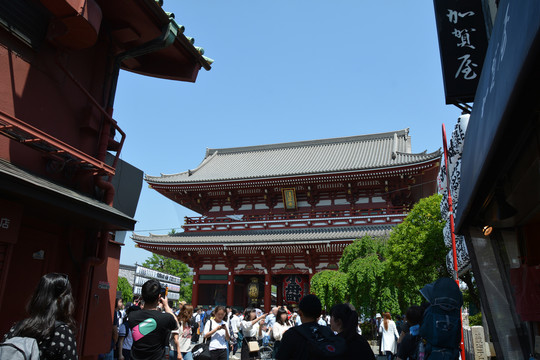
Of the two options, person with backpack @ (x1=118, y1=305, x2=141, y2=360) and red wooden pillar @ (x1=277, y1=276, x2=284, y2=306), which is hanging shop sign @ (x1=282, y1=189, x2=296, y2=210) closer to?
red wooden pillar @ (x1=277, y1=276, x2=284, y2=306)

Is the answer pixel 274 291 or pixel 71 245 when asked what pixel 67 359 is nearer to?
pixel 71 245

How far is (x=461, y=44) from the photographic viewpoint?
19.6 feet

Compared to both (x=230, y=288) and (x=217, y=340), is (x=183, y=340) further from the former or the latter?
(x=230, y=288)

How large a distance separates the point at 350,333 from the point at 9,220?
425 centimetres

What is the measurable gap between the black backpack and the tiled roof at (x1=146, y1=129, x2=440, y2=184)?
18.0 metres

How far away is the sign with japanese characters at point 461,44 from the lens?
5.79 m

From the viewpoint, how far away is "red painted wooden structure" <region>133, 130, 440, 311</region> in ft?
59.9

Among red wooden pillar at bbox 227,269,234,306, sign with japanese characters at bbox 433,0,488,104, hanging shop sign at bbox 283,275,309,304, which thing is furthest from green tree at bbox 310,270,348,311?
sign with japanese characters at bbox 433,0,488,104

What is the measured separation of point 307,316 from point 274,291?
81.2 feet

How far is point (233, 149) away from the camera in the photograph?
1147 inches

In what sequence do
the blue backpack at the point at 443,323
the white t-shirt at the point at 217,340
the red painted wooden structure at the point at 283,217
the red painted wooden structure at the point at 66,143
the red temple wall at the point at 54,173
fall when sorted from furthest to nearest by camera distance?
the red painted wooden structure at the point at 283,217
the white t-shirt at the point at 217,340
the red temple wall at the point at 54,173
the red painted wooden structure at the point at 66,143
the blue backpack at the point at 443,323

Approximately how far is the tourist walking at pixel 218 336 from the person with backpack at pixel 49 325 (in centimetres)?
387

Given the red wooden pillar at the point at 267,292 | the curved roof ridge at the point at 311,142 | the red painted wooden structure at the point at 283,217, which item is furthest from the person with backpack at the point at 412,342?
the curved roof ridge at the point at 311,142

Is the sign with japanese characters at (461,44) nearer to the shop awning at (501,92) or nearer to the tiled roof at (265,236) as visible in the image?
the shop awning at (501,92)
